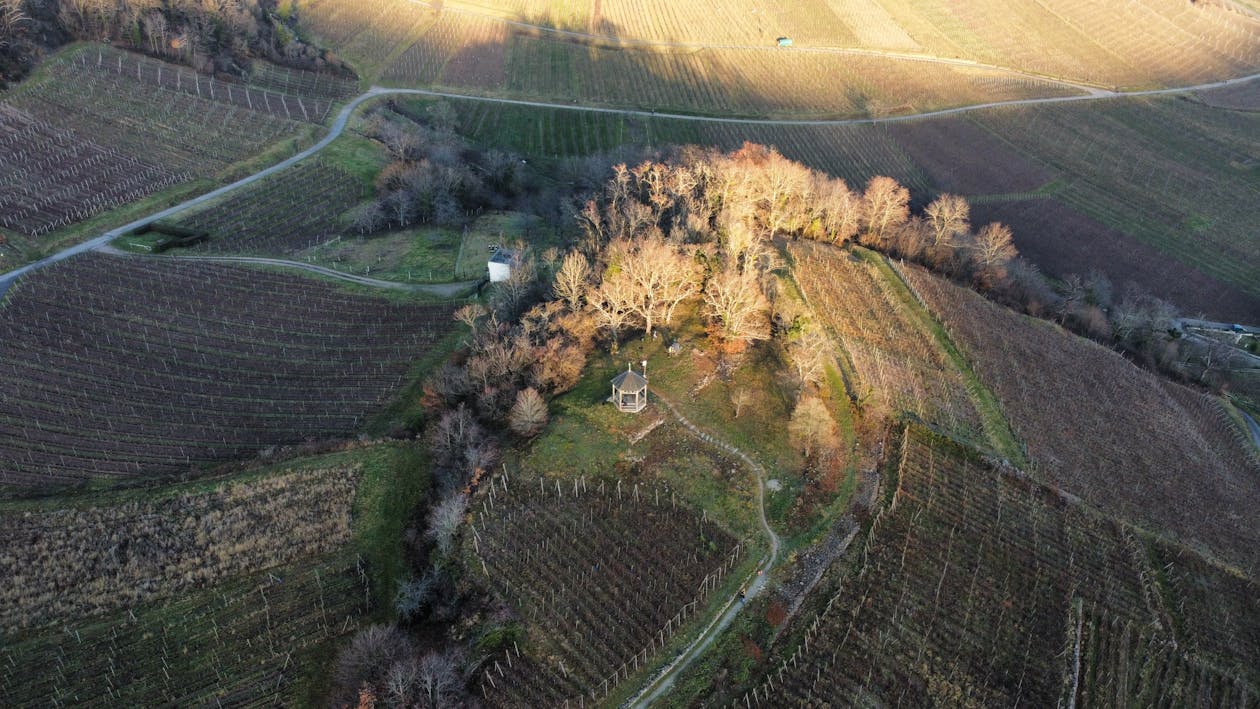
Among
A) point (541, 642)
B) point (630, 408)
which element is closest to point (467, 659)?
point (541, 642)

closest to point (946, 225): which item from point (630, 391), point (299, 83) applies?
point (630, 391)

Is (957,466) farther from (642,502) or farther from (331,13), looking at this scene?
(331,13)

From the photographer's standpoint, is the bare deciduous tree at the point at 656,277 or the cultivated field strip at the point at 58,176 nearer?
the bare deciduous tree at the point at 656,277

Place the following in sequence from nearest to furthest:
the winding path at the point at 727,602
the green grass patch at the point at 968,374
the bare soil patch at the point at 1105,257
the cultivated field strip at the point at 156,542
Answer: the winding path at the point at 727,602 < the cultivated field strip at the point at 156,542 < the green grass patch at the point at 968,374 < the bare soil patch at the point at 1105,257

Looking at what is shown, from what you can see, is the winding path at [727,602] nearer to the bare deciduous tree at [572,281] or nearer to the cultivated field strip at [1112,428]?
the bare deciduous tree at [572,281]

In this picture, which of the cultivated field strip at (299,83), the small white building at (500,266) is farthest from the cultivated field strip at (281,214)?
the cultivated field strip at (299,83)

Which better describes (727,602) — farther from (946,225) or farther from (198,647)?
(946,225)
